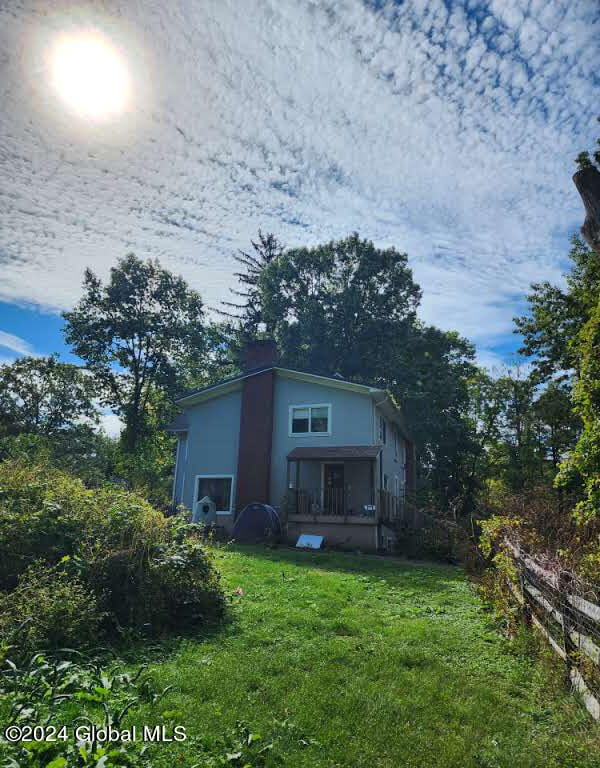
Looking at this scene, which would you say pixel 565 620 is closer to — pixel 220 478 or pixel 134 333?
pixel 220 478

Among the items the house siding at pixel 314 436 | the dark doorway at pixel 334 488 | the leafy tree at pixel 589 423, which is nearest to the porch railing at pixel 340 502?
the dark doorway at pixel 334 488

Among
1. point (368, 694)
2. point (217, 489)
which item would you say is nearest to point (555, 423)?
point (217, 489)

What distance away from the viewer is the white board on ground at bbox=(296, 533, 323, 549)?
16.2 metres

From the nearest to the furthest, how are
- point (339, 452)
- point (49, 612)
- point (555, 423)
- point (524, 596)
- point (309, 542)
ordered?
point (49, 612) < point (524, 596) < point (309, 542) < point (339, 452) < point (555, 423)

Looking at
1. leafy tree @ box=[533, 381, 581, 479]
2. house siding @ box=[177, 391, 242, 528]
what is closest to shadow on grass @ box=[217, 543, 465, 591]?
house siding @ box=[177, 391, 242, 528]

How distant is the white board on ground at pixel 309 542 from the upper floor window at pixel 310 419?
4.30 meters

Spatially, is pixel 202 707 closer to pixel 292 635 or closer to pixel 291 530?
pixel 292 635

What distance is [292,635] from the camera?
589cm

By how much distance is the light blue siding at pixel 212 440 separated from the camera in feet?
68.1

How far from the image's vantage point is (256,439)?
65.4 feet

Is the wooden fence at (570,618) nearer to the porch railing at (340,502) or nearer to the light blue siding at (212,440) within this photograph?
the porch railing at (340,502)

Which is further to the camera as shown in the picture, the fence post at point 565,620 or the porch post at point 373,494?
the porch post at point 373,494

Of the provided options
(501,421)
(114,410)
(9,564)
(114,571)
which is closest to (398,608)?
(114,571)

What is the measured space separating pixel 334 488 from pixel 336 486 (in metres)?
0.54
